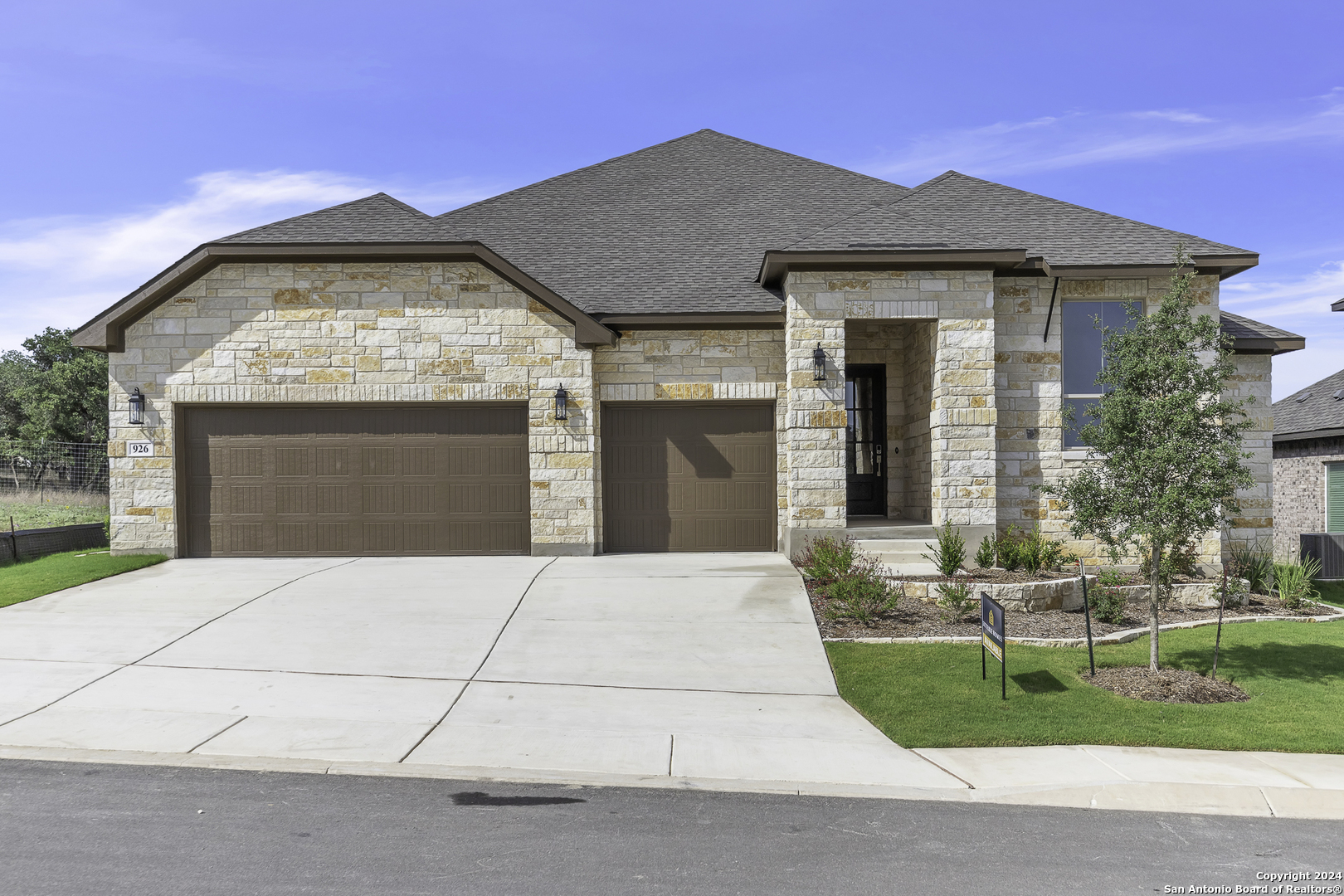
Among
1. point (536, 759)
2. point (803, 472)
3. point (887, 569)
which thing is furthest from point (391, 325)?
point (536, 759)

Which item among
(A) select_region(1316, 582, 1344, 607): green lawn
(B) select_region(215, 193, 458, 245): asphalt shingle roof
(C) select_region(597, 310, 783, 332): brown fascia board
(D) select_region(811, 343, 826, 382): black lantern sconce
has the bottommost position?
(A) select_region(1316, 582, 1344, 607): green lawn

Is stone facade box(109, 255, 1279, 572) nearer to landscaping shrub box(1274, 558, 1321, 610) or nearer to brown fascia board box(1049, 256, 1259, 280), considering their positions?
brown fascia board box(1049, 256, 1259, 280)

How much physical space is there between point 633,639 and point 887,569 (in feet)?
14.6

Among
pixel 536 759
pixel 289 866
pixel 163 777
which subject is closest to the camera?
pixel 289 866

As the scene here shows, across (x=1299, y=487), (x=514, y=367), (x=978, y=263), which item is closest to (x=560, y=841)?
(x=514, y=367)

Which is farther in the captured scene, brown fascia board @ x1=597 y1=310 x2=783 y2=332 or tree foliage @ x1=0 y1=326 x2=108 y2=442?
tree foliage @ x1=0 y1=326 x2=108 y2=442

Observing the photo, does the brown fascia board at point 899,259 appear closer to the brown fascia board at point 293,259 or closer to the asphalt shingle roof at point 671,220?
the asphalt shingle roof at point 671,220

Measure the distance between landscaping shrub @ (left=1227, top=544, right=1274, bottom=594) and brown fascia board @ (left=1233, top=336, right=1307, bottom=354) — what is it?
3180 millimetres

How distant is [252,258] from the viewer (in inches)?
528

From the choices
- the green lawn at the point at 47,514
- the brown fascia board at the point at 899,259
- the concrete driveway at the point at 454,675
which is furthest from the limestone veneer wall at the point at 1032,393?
the green lawn at the point at 47,514

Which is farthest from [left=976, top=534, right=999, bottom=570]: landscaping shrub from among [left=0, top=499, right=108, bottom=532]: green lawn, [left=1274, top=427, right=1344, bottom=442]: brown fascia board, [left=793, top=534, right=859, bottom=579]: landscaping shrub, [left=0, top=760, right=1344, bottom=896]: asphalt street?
[left=0, top=499, right=108, bottom=532]: green lawn

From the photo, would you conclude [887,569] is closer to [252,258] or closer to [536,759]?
[536,759]

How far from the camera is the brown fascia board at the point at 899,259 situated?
1286cm

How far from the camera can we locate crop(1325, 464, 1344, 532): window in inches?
751
